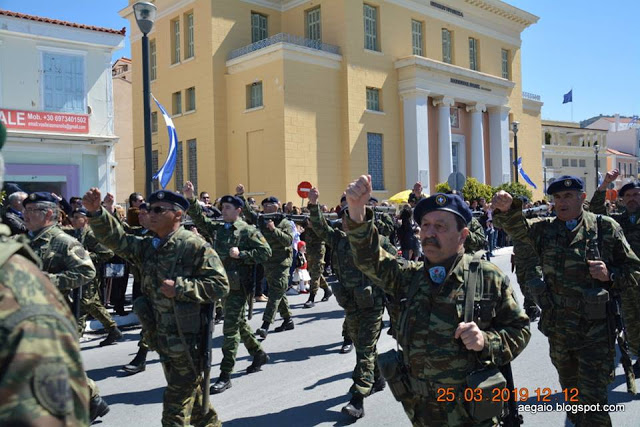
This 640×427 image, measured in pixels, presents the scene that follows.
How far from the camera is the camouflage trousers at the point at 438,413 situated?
319 cm

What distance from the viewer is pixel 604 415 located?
4.25 meters

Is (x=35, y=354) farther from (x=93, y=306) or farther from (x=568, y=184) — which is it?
(x=93, y=306)

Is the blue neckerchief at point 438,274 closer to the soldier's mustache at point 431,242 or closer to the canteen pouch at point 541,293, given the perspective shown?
the soldier's mustache at point 431,242

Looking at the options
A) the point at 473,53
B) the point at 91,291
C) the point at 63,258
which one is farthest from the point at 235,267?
the point at 473,53

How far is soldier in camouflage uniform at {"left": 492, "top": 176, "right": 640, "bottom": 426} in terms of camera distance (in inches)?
178

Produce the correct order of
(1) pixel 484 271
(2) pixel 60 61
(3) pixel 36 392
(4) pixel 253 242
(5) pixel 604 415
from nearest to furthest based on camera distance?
(3) pixel 36 392
(1) pixel 484 271
(5) pixel 604 415
(4) pixel 253 242
(2) pixel 60 61

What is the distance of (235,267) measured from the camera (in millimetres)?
7535

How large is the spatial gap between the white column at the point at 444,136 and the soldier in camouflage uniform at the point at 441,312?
31434 mm

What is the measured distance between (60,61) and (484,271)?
21553 millimetres

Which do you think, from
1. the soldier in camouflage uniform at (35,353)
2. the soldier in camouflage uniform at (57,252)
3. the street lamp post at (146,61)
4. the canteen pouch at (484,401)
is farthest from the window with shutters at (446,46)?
the soldier in camouflage uniform at (35,353)

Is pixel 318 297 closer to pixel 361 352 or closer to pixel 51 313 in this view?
pixel 361 352

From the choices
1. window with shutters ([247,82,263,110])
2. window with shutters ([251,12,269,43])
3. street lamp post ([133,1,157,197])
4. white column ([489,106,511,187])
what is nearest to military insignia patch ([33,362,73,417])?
street lamp post ([133,1,157,197])

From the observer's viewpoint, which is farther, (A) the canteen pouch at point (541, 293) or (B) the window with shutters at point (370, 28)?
(B) the window with shutters at point (370, 28)

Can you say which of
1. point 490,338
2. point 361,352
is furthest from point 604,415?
point 361,352
